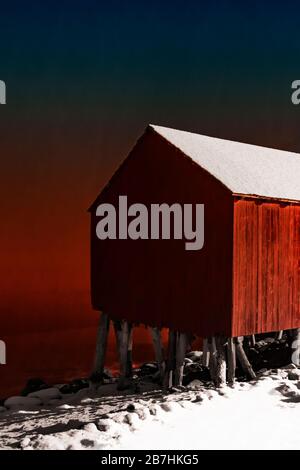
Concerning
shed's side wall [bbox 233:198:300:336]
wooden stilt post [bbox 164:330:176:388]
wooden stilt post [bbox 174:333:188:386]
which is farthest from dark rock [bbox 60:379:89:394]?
shed's side wall [bbox 233:198:300:336]

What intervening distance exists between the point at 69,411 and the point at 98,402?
1390 mm

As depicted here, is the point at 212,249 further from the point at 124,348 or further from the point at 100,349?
the point at 100,349

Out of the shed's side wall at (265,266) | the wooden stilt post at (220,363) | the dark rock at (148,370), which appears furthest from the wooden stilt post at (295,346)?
the dark rock at (148,370)

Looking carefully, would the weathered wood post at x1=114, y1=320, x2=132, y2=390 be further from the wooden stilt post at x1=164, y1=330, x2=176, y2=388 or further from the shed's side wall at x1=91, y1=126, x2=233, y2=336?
the wooden stilt post at x1=164, y1=330, x2=176, y2=388

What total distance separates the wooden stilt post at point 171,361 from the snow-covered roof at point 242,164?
5278 mm

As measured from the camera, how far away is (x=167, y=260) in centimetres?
1597

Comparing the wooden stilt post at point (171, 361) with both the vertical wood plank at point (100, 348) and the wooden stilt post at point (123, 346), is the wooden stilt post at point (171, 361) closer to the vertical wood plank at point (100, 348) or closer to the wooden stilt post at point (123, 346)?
the wooden stilt post at point (123, 346)

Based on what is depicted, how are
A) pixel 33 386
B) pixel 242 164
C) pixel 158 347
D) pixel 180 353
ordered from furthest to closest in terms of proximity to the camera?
pixel 33 386
pixel 158 347
pixel 180 353
pixel 242 164

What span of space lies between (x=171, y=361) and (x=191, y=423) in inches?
286

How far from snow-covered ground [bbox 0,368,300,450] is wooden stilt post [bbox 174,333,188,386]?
1.41 meters

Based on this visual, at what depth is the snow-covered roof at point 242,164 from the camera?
1480 cm

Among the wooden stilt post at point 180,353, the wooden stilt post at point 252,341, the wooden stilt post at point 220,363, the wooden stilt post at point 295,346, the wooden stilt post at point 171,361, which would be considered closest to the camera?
the wooden stilt post at point 220,363

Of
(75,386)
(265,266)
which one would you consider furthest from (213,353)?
(75,386)
